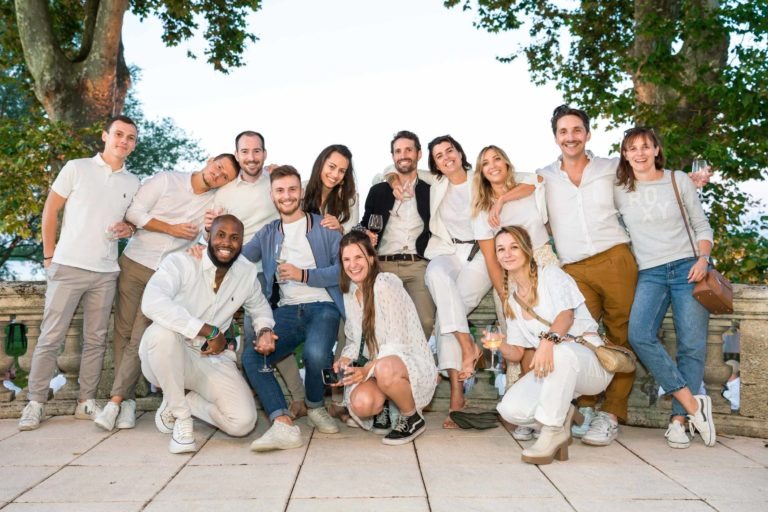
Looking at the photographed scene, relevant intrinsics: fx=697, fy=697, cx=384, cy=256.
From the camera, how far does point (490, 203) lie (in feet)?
16.7

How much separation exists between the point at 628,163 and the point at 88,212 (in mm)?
3988

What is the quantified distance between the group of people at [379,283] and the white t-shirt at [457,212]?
0.06 feet

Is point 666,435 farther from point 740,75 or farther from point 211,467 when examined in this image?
point 740,75

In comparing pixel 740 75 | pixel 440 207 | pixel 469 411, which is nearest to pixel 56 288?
pixel 440 207

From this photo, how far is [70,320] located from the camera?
5.36 m

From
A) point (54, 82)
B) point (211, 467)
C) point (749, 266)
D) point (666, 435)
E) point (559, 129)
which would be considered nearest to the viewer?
point (211, 467)

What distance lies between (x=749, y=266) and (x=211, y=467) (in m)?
6.09

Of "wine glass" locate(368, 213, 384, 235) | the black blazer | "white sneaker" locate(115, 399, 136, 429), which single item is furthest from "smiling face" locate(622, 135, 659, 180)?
"white sneaker" locate(115, 399, 136, 429)

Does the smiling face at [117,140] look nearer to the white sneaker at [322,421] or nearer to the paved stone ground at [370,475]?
the paved stone ground at [370,475]

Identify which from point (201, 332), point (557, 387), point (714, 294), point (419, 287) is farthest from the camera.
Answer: point (419, 287)

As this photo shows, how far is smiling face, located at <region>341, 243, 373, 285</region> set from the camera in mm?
4902

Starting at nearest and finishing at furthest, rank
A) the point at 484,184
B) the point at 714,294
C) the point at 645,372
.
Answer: the point at 714,294 → the point at 484,184 → the point at 645,372

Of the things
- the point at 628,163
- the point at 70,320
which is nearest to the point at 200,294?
the point at 70,320

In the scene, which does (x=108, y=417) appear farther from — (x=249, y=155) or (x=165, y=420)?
(x=249, y=155)
